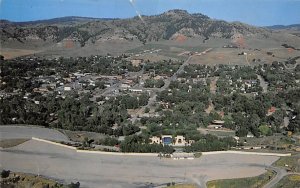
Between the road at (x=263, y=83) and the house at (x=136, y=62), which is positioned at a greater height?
the house at (x=136, y=62)

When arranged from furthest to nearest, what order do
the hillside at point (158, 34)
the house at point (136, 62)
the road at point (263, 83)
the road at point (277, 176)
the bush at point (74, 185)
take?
the hillside at point (158, 34) → the house at point (136, 62) → the road at point (263, 83) → the road at point (277, 176) → the bush at point (74, 185)

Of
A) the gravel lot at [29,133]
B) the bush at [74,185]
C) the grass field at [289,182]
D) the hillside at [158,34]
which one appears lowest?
the grass field at [289,182]

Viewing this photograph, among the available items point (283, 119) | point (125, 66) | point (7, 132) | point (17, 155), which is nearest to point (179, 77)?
point (125, 66)

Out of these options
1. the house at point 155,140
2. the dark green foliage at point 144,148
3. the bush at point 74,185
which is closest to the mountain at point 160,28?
the house at point 155,140

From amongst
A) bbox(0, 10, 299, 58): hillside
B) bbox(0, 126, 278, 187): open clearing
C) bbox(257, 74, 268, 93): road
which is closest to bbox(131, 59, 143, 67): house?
bbox(0, 10, 299, 58): hillside

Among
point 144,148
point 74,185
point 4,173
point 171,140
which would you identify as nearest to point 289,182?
point 144,148

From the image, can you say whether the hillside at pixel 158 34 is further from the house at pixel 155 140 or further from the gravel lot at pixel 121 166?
the gravel lot at pixel 121 166

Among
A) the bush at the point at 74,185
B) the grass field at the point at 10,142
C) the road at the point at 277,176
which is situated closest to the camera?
the bush at the point at 74,185

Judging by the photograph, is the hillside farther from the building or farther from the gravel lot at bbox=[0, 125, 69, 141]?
the building
